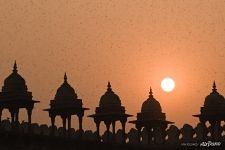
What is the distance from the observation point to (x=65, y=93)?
8131 cm

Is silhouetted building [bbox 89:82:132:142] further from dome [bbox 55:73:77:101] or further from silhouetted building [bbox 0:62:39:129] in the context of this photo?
silhouetted building [bbox 0:62:39:129]

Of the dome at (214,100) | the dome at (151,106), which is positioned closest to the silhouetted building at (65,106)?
the dome at (151,106)

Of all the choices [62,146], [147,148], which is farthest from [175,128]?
[62,146]

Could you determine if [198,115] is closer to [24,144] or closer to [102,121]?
[102,121]

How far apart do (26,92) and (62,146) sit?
12.9 m

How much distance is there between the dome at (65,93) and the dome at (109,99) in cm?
524

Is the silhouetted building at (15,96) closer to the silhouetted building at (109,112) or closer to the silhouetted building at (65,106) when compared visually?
the silhouetted building at (65,106)

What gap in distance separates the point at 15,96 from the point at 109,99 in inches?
565

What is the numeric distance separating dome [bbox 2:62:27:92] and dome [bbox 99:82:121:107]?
1238cm

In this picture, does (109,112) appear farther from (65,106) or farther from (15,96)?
(15,96)

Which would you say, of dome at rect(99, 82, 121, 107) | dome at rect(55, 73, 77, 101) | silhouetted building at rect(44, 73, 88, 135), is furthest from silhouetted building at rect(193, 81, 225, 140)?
dome at rect(55, 73, 77, 101)

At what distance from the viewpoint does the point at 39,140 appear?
205ft

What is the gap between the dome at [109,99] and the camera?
Result: 283ft

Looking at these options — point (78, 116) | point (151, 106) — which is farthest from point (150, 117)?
point (78, 116)
